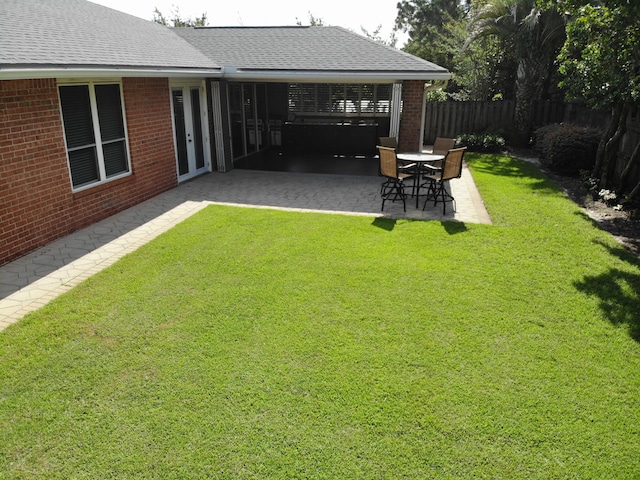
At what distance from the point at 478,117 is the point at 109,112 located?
46.7 ft

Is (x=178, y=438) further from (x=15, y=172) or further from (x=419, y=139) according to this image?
(x=419, y=139)

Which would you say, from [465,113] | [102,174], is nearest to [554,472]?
[102,174]

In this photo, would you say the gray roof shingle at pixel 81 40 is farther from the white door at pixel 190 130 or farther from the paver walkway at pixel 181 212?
the paver walkway at pixel 181 212

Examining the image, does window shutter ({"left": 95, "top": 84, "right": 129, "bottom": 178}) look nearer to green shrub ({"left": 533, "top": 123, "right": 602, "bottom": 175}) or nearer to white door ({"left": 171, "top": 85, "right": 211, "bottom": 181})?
white door ({"left": 171, "top": 85, "right": 211, "bottom": 181})

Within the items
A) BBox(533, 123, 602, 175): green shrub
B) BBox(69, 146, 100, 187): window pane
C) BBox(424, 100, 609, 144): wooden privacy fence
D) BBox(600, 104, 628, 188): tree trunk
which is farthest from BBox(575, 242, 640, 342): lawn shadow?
BBox(424, 100, 609, 144): wooden privacy fence

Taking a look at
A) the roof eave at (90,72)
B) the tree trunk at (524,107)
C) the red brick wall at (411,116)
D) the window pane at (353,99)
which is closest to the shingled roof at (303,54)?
the red brick wall at (411,116)

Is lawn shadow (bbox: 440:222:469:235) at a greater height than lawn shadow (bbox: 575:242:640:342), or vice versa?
lawn shadow (bbox: 440:222:469:235)

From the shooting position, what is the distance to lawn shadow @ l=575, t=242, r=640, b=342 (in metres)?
5.32

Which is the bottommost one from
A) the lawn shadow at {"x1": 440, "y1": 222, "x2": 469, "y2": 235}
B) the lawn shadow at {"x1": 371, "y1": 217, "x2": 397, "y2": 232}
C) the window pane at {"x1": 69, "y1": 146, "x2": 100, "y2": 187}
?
the lawn shadow at {"x1": 371, "y1": 217, "x2": 397, "y2": 232}

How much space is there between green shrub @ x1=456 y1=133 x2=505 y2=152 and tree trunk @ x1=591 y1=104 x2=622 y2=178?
5.10 metres

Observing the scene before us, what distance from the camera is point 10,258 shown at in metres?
6.77

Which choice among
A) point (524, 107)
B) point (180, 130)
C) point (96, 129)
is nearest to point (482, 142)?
point (524, 107)

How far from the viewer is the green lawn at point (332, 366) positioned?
133 inches

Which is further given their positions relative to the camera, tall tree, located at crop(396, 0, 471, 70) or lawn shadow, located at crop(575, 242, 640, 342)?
tall tree, located at crop(396, 0, 471, 70)
